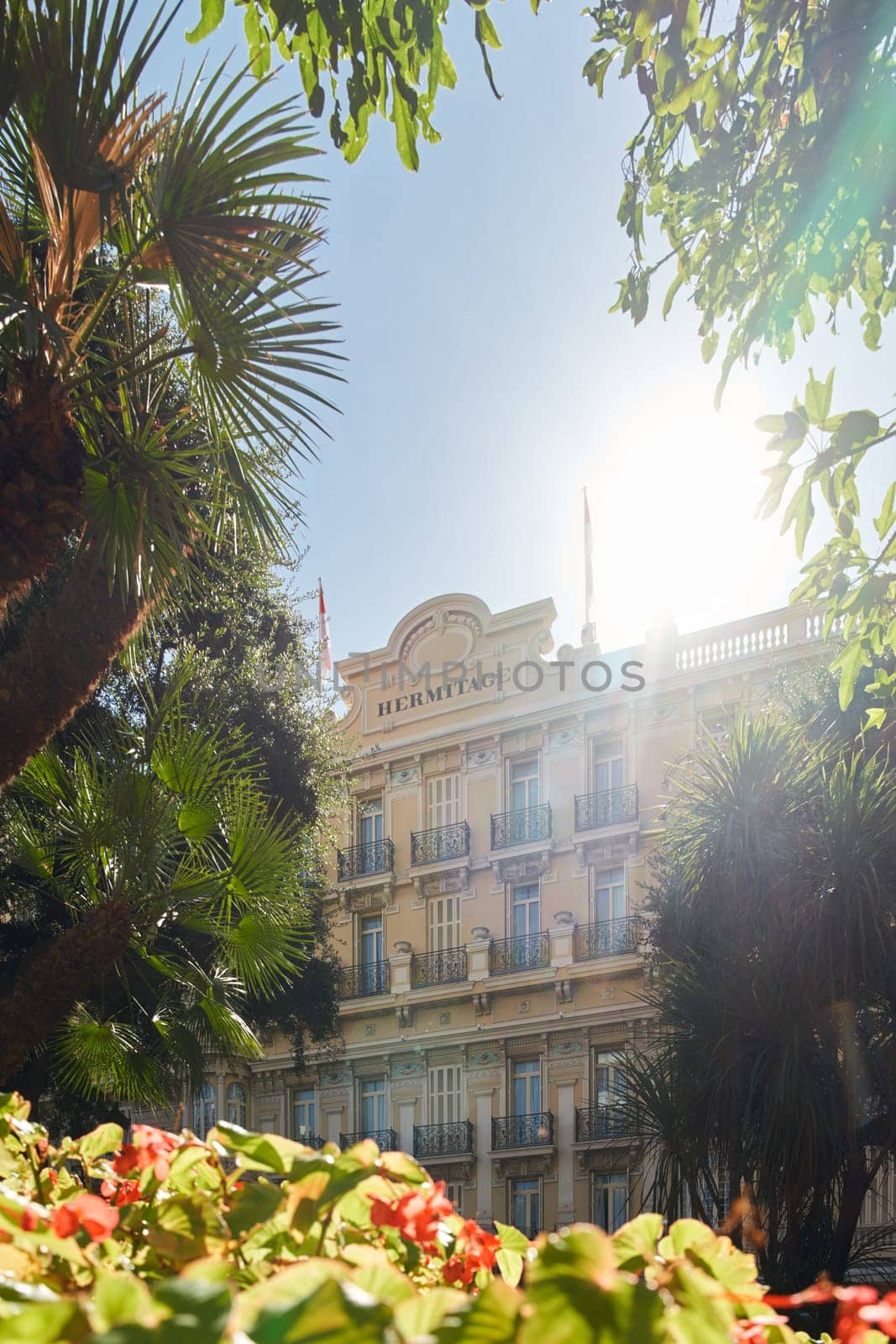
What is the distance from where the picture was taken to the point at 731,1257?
1.28 metres

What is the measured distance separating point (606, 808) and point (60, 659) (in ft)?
66.2

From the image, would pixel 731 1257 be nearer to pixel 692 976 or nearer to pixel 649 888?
pixel 692 976

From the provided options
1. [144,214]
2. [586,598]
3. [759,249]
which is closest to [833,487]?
[759,249]

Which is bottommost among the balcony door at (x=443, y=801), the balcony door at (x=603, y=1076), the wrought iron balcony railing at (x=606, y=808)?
the balcony door at (x=603, y=1076)

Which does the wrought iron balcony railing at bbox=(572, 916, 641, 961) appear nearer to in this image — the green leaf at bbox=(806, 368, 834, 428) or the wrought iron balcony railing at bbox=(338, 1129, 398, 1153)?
the wrought iron balcony railing at bbox=(338, 1129, 398, 1153)

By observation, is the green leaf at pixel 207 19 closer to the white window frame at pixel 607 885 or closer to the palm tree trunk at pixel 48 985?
the palm tree trunk at pixel 48 985

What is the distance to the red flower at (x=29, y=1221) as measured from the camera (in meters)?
1.14

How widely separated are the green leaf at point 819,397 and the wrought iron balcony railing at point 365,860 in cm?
2254

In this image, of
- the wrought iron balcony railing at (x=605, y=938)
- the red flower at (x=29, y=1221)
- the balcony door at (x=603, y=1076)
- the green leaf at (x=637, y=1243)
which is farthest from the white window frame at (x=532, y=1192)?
the red flower at (x=29, y=1221)

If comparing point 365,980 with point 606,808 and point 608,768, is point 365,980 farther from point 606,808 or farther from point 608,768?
point 608,768

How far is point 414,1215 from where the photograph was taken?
122cm

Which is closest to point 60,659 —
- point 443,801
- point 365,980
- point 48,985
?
point 48,985

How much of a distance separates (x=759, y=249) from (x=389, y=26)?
1.53 m

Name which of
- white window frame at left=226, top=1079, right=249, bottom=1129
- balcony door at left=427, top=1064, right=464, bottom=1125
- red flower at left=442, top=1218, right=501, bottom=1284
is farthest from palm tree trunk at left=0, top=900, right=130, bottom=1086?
white window frame at left=226, top=1079, right=249, bottom=1129
